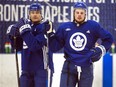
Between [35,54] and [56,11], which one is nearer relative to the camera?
[35,54]

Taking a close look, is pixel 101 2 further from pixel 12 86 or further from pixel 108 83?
pixel 12 86

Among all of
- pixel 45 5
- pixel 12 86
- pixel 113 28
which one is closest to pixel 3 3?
pixel 45 5

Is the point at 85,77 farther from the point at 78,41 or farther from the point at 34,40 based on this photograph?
the point at 34,40

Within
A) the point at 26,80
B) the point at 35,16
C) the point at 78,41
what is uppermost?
the point at 35,16

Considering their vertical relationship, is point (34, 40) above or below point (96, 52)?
above

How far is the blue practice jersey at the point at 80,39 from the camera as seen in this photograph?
4.52 m

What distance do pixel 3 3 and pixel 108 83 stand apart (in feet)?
6.65

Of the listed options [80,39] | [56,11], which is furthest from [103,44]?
[56,11]

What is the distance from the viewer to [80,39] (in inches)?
180

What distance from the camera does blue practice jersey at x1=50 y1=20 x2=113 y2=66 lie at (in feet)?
14.8

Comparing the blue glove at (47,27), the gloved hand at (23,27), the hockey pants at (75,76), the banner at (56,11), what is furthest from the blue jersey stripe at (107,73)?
the gloved hand at (23,27)

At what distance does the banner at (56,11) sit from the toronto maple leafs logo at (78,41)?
1676 millimetres

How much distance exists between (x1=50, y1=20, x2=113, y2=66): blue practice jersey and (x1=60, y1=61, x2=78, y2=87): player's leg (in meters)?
0.07

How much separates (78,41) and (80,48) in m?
0.08
